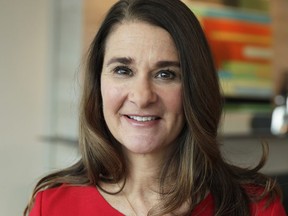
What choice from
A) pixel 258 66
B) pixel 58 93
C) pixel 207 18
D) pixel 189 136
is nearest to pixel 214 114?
pixel 189 136

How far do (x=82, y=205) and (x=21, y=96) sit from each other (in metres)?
1.88

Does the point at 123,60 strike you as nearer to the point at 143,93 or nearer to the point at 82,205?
the point at 143,93

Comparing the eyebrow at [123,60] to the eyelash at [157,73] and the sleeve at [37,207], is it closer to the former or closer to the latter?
the eyelash at [157,73]

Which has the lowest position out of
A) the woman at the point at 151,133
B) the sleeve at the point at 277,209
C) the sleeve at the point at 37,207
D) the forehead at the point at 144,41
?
the sleeve at the point at 37,207

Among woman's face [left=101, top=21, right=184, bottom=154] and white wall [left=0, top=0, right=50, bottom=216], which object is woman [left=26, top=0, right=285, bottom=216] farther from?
white wall [left=0, top=0, right=50, bottom=216]

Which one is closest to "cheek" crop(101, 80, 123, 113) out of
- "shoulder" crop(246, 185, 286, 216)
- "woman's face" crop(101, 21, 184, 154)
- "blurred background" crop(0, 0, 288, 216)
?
"woman's face" crop(101, 21, 184, 154)

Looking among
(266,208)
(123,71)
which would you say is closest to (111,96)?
(123,71)

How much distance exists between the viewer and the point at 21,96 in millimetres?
3057

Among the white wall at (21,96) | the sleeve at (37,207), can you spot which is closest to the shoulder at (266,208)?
the sleeve at (37,207)

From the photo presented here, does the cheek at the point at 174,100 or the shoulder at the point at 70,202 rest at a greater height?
the cheek at the point at 174,100

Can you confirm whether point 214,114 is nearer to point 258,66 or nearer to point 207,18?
point 207,18

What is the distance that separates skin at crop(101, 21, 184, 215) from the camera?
119 cm

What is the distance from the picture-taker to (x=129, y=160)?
133 centimetres

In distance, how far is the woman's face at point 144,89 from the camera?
1.19 m
